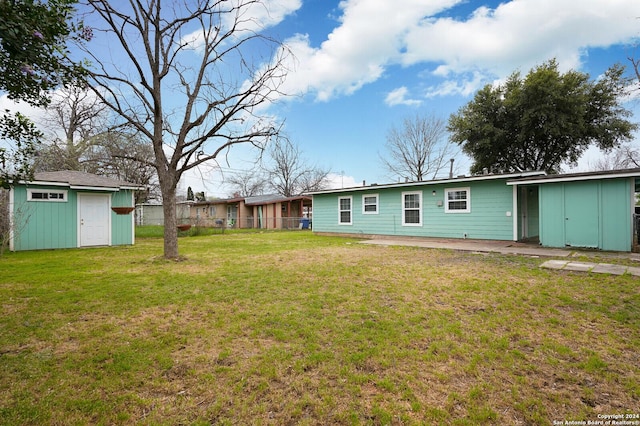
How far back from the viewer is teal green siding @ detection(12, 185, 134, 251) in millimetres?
10117

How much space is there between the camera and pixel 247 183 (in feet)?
129

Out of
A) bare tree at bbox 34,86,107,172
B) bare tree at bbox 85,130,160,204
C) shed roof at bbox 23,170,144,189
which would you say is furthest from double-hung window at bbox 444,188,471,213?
bare tree at bbox 34,86,107,172

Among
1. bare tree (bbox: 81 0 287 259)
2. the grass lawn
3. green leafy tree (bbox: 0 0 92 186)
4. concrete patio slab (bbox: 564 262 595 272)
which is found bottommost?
the grass lawn

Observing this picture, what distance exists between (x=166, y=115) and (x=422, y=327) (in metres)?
8.66

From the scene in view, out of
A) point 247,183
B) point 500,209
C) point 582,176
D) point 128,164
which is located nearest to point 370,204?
point 500,209

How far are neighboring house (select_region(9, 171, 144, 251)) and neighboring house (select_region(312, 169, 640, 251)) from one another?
9617 mm

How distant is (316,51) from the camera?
11344 mm

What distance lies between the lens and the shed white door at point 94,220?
1159cm

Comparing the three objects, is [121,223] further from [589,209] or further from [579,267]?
[589,209]

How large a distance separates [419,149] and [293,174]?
1513 centimetres

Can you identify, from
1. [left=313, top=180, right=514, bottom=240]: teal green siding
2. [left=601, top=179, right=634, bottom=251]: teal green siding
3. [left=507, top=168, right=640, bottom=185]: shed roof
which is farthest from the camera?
[left=313, top=180, right=514, bottom=240]: teal green siding

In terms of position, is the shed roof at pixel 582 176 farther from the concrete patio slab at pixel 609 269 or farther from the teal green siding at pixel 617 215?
the concrete patio slab at pixel 609 269

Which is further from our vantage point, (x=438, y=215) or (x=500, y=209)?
(x=438, y=215)

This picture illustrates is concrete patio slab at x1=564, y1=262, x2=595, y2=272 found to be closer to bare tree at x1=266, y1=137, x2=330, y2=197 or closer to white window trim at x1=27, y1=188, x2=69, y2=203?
white window trim at x1=27, y1=188, x2=69, y2=203
